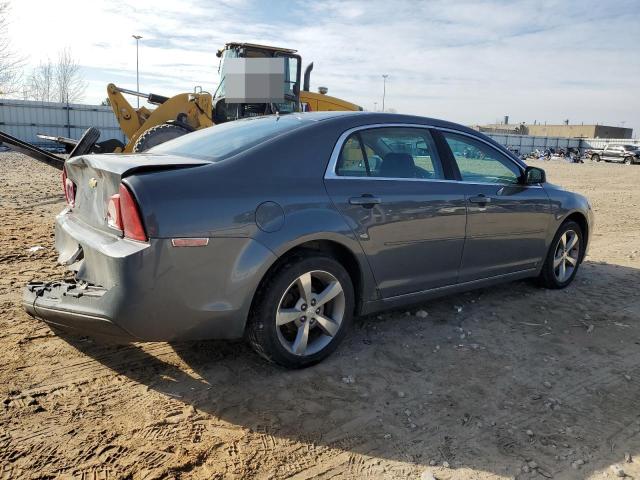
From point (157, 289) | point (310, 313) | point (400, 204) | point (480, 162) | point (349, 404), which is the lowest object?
point (349, 404)

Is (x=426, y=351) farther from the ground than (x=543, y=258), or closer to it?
closer to it

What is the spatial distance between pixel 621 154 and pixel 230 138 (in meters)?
43.0

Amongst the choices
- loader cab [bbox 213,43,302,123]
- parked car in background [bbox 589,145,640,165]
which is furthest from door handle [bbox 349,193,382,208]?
parked car in background [bbox 589,145,640,165]

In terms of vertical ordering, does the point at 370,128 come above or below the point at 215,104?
below

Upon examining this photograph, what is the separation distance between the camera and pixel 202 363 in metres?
3.47

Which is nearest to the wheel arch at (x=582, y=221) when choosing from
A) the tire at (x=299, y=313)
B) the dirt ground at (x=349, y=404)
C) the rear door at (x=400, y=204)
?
the dirt ground at (x=349, y=404)

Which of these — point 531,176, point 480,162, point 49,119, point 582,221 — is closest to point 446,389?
point 480,162

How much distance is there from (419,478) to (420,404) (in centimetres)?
65

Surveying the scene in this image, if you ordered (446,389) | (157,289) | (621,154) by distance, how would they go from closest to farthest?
(157,289)
(446,389)
(621,154)

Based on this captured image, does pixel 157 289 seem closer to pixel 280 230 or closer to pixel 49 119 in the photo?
pixel 280 230

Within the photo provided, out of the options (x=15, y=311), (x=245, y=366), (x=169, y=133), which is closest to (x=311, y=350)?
(x=245, y=366)

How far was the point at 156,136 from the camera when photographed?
938cm

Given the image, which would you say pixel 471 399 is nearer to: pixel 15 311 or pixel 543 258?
pixel 543 258

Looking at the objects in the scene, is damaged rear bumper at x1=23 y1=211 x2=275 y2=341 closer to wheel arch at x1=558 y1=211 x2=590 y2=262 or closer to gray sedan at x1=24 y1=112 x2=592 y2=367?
gray sedan at x1=24 y1=112 x2=592 y2=367
